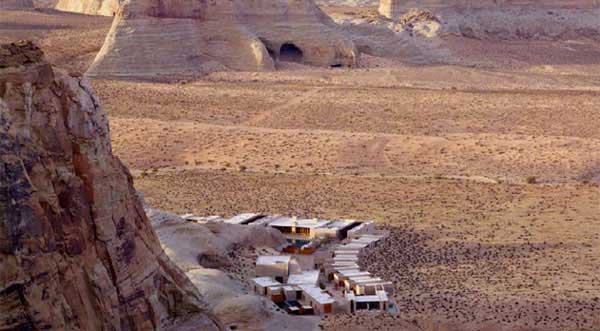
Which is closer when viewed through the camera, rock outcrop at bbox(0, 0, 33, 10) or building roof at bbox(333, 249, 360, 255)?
building roof at bbox(333, 249, 360, 255)

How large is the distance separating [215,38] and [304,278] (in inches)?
1271

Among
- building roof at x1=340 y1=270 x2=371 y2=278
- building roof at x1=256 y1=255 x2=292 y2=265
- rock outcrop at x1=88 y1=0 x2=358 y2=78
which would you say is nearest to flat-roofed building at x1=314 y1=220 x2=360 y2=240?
building roof at x1=256 y1=255 x2=292 y2=265

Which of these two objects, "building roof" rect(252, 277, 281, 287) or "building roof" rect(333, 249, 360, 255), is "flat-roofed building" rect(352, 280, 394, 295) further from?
"building roof" rect(333, 249, 360, 255)

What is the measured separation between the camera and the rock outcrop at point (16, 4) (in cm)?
7062

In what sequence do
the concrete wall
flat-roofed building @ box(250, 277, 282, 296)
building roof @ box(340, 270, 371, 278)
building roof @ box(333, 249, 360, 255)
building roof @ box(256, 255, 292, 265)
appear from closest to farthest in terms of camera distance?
flat-roofed building @ box(250, 277, 282, 296)
building roof @ box(340, 270, 371, 278)
building roof @ box(256, 255, 292, 265)
building roof @ box(333, 249, 360, 255)
the concrete wall

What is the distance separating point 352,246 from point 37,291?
566 inches

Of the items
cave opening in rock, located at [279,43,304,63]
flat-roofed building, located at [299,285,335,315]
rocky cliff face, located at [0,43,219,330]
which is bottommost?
cave opening in rock, located at [279,43,304,63]

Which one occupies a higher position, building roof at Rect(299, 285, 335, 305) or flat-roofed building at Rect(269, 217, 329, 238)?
building roof at Rect(299, 285, 335, 305)

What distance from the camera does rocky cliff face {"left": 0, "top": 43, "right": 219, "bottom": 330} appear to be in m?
13.7

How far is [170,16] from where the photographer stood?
5447 cm

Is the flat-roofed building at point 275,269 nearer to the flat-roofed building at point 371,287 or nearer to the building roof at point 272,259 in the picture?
the building roof at point 272,259

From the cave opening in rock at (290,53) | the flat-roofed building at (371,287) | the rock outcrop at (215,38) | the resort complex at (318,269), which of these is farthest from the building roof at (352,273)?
the cave opening in rock at (290,53)

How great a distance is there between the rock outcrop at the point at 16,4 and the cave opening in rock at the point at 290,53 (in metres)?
19.0

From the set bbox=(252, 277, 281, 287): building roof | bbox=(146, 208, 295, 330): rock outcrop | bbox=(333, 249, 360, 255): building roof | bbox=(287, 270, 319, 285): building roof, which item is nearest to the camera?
bbox=(146, 208, 295, 330): rock outcrop
